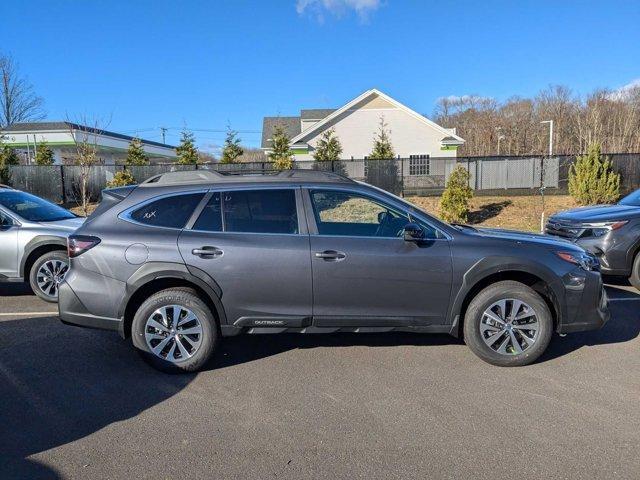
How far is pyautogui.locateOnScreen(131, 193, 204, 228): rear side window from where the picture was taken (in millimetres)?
4445

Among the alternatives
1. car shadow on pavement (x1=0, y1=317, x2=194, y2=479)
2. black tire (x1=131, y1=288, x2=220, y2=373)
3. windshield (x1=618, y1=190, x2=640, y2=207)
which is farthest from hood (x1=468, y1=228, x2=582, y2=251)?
windshield (x1=618, y1=190, x2=640, y2=207)

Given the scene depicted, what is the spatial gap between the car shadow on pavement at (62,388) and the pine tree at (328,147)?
24.5m

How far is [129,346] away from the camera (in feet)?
16.7

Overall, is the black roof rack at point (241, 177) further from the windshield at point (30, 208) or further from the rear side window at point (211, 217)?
the windshield at point (30, 208)

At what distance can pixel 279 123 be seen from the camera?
141 feet

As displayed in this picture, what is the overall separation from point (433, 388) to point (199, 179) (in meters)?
2.87

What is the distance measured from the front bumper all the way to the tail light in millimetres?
4326

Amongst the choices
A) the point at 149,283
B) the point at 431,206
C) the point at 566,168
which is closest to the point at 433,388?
the point at 149,283

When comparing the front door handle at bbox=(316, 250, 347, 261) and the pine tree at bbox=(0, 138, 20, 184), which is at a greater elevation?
the pine tree at bbox=(0, 138, 20, 184)

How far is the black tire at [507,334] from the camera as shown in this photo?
4387 mm

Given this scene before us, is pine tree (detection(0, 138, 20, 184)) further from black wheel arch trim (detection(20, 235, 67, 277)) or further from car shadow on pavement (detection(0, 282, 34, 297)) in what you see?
black wheel arch trim (detection(20, 235, 67, 277))

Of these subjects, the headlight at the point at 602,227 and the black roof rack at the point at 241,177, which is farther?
the headlight at the point at 602,227

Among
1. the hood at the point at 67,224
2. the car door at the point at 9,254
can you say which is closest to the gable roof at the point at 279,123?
the hood at the point at 67,224

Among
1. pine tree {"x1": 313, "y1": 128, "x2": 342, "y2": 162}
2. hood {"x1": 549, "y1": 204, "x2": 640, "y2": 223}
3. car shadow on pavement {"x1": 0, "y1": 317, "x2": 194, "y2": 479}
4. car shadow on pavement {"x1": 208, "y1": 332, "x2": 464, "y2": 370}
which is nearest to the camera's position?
car shadow on pavement {"x1": 0, "y1": 317, "x2": 194, "y2": 479}
